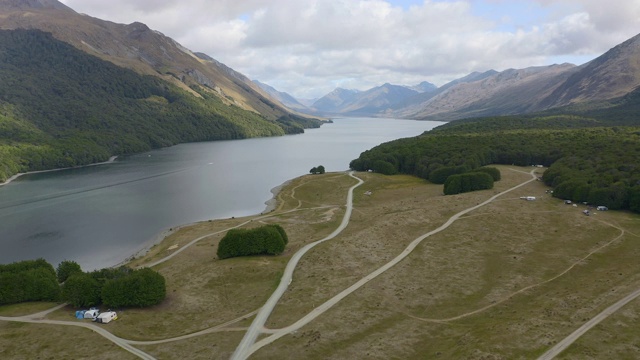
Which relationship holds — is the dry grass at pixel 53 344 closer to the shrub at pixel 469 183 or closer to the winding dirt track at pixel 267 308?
the winding dirt track at pixel 267 308

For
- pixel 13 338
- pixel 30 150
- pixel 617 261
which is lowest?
pixel 617 261

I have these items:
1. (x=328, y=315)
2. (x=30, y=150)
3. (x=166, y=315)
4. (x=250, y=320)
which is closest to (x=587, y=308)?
(x=328, y=315)

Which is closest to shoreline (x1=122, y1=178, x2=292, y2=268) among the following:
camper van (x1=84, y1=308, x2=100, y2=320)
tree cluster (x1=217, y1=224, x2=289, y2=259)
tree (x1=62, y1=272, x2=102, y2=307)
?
tree cluster (x1=217, y1=224, x2=289, y2=259)

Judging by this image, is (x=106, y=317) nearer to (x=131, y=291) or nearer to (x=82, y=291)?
(x=131, y=291)

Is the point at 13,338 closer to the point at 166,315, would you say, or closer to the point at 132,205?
the point at 166,315

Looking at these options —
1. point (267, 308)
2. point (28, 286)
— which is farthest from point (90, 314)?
point (267, 308)

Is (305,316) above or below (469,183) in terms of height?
below

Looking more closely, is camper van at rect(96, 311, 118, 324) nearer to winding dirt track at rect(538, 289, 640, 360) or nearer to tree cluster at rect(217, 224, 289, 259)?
tree cluster at rect(217, 224, 289, 259)
